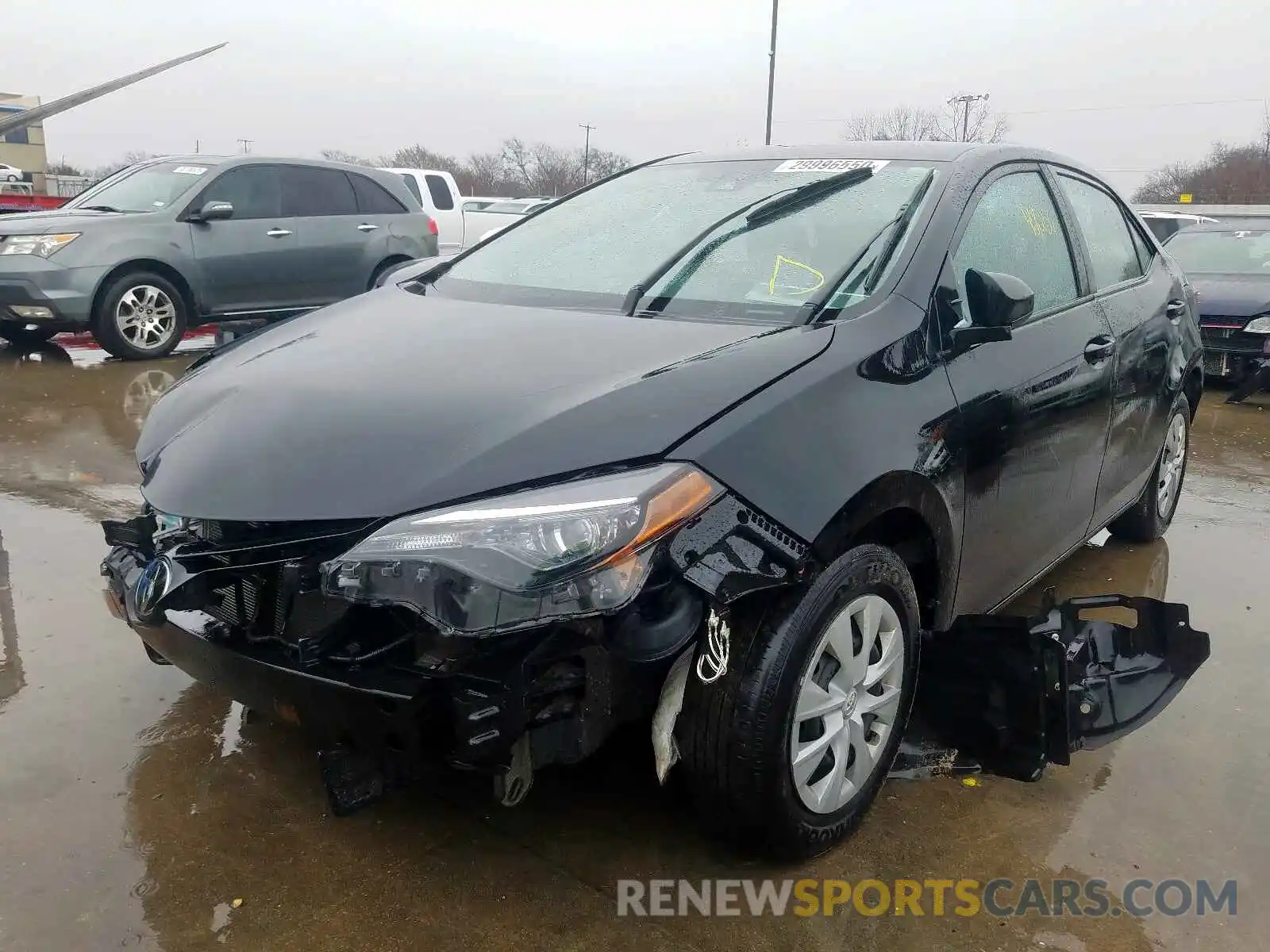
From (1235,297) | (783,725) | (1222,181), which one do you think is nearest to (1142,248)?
(783,725)

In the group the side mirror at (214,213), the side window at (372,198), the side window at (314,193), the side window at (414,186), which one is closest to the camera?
the side mirror at (214,213)

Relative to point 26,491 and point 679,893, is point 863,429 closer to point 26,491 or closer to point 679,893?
point 679,893

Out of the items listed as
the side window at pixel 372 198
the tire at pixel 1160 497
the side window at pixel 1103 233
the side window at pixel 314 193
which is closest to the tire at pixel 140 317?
the side window at pixel 314 193

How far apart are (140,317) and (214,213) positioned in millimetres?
1026

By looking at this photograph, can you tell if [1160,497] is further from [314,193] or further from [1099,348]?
[314,193]

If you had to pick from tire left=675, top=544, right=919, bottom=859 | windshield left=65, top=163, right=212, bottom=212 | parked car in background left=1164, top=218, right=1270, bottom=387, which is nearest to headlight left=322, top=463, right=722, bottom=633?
tire left=675, top=544, right=919, bottom=859

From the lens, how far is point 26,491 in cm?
479

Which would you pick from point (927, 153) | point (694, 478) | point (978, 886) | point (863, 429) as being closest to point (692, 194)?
point (927, 153)

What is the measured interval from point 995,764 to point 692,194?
1.86 meters

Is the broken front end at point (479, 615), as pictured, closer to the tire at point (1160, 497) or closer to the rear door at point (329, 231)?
the tire at point (1160, 497)

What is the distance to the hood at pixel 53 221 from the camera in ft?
25.9

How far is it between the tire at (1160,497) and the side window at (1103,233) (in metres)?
0.71

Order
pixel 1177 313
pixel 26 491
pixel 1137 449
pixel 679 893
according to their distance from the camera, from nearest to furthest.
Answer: pixel 679 893 < pixel 1137 449 < pixel 1177 313 < pixel 26 491

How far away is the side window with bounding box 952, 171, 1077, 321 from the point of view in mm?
2820
